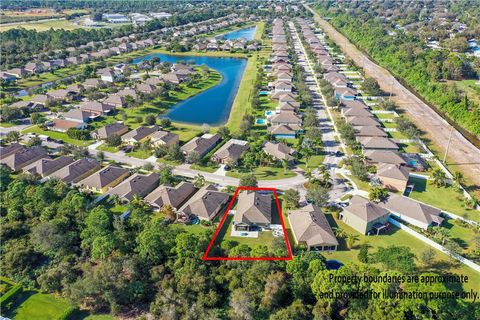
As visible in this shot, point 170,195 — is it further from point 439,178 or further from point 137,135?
point 439,178

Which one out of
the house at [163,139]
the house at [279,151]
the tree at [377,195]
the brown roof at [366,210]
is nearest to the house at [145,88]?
the house at [163,139]

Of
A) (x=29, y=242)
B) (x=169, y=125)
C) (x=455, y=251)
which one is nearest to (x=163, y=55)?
(x=169, y=125)

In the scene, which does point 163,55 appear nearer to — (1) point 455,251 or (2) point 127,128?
(2) point 127,128

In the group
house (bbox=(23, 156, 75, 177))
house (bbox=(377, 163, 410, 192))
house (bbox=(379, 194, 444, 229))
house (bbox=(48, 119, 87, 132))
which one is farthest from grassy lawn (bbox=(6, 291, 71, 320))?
house (bbox=(48, 119, 87, 132))

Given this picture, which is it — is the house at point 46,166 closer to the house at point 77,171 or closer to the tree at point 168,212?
the house at point 77,171

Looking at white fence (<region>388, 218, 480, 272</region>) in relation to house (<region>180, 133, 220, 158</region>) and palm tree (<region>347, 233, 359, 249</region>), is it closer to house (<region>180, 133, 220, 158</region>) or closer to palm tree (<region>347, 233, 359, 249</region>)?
palm tree (<region>347, 233, 359, 249</region>)

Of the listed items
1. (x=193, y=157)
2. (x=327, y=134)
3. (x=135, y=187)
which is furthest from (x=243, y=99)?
(x=135, y=187)

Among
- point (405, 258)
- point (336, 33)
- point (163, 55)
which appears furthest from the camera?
point (336, 33)
